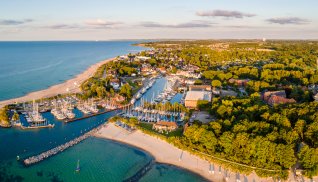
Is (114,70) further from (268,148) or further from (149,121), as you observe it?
(268,148)

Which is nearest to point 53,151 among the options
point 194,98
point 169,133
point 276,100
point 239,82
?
point 169,133

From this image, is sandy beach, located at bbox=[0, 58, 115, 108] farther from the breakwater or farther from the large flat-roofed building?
→ the breakwater

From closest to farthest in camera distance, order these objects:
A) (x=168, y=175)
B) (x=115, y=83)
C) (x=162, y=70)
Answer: (x=168, y=175) < (x=115, y=83) < (x=162, y=70)

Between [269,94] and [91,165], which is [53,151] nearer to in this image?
[91,165]

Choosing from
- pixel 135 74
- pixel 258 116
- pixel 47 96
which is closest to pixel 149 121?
pixel 258 116

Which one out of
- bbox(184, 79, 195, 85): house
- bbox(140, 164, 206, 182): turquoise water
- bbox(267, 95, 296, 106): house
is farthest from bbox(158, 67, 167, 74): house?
bbox(140, 164, 206, 182): turquoise water
